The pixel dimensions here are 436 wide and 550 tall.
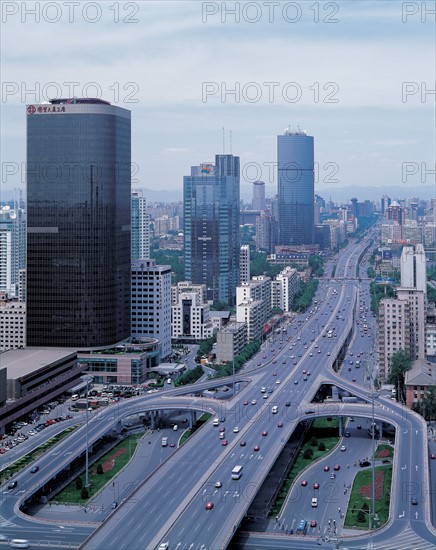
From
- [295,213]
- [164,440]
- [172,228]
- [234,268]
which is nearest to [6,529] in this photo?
[164,440]

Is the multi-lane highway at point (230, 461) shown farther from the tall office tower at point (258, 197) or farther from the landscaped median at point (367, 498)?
the tall office tower at point (258, 197)

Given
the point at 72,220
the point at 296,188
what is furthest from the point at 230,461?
the point at 296,188

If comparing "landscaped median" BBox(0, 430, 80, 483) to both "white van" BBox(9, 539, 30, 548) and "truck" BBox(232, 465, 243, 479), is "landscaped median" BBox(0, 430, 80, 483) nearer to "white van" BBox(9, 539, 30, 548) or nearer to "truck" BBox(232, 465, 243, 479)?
"white van" BBox(9, 539, 30, 548)

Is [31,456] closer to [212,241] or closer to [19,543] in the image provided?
[19,543]

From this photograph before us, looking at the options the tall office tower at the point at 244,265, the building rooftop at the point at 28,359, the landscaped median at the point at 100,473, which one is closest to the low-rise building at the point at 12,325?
the building rooftop at the point at 28,359

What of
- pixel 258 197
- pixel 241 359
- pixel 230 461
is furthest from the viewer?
pixel 258 197

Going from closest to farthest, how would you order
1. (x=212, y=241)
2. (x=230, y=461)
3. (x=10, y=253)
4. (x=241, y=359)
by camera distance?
(x=230, y=461) < (x=241, y=359) < (x=212, y=241) < (x=10, y=253)
